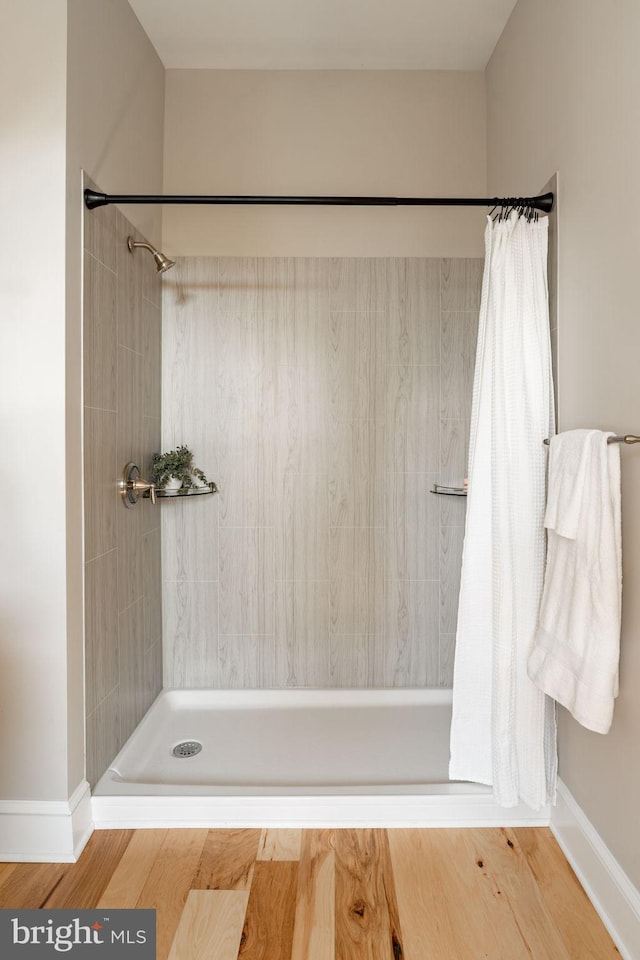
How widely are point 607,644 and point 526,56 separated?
1.97 metres

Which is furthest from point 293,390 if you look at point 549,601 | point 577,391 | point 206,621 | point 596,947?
point 596,947

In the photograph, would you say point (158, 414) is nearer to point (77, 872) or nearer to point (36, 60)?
point (36, 60)

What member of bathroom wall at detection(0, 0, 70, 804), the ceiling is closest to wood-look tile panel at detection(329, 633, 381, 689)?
bathroom wall at detection(0, 0, 70, 804)

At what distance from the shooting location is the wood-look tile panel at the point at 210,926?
54.8 inches

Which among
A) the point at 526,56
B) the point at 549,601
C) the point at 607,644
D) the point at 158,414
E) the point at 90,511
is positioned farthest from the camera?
the point at 158,414

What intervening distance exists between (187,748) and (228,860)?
65 cm

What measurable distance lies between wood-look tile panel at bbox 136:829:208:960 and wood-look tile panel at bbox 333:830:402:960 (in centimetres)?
40

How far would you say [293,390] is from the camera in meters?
2.65

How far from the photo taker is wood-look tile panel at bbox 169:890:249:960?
1392 mm

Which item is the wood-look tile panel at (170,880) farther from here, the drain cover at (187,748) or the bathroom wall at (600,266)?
the bathroom wall at (600,266)

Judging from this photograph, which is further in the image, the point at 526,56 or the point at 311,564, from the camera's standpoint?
the point at 311,564

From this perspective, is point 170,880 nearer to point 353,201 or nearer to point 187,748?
point 187,748

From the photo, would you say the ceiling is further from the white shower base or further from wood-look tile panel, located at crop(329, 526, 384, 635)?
the white shower base

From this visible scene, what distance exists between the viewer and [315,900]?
156 centimetres
